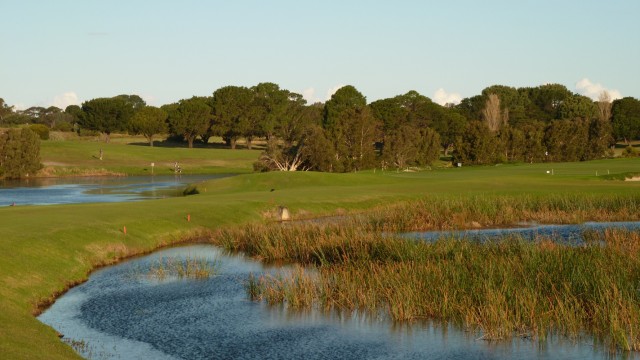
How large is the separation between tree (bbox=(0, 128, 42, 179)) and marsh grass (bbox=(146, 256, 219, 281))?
367 feet


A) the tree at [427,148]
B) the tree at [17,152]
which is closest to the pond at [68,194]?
the tree at [17,152]

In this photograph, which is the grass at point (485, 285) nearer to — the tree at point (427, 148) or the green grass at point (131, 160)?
the tree at point (427, 148)

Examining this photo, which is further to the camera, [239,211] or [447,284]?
[239,211]

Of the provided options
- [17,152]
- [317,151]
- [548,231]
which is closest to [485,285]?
[548,231]

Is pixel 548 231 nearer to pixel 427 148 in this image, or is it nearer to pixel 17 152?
pixel 427 148

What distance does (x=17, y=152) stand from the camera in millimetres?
143750

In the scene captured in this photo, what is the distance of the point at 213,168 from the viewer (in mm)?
173000

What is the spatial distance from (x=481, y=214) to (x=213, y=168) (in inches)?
4798

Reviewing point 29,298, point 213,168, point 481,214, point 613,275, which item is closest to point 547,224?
point 481,214

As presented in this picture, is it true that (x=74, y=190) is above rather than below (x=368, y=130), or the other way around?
below

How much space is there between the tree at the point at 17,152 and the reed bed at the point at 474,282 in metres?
112

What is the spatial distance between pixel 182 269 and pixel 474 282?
1637 centimetres

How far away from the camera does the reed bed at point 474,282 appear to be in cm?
2566

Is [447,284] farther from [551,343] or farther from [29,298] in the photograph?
[29,298]
